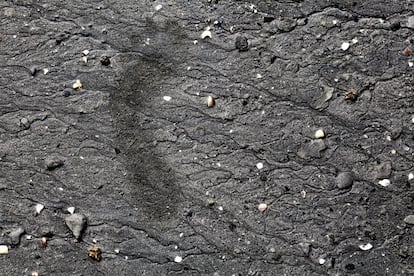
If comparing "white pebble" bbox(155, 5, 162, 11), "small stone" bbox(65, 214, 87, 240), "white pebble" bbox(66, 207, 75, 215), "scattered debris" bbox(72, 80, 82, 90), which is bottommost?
"small stone" bbox(65, 214, 87, 240)

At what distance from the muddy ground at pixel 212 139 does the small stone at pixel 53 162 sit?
15 millimetres

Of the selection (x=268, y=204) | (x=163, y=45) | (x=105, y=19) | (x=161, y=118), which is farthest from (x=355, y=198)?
(x=105, y=19)

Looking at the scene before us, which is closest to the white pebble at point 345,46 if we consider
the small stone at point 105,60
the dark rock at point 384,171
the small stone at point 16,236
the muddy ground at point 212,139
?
the muddy ground at point 212,139

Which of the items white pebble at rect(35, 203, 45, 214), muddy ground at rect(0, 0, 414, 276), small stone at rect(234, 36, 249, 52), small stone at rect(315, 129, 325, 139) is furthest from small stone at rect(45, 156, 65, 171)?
small stone at rect(315, 129, 325, 139)

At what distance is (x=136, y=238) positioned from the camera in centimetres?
304

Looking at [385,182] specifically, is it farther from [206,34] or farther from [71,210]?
[71,210]

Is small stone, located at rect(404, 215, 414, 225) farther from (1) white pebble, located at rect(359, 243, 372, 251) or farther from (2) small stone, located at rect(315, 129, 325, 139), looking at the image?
(2) small stone, located at rect(315, 129, 325, 139)

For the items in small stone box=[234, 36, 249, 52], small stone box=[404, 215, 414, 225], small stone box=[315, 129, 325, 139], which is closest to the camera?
small stone box=[404, 215, 414, 225]

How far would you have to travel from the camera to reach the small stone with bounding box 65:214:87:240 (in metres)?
3.04

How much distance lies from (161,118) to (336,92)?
0.93m

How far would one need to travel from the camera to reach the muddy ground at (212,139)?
2.97 meters

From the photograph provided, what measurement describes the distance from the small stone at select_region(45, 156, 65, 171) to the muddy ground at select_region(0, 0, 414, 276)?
0.02 m

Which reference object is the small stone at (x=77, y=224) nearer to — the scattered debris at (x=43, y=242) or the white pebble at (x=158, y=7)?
the scattered debris at (x=43, y=242)

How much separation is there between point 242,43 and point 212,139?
54 centimetres
